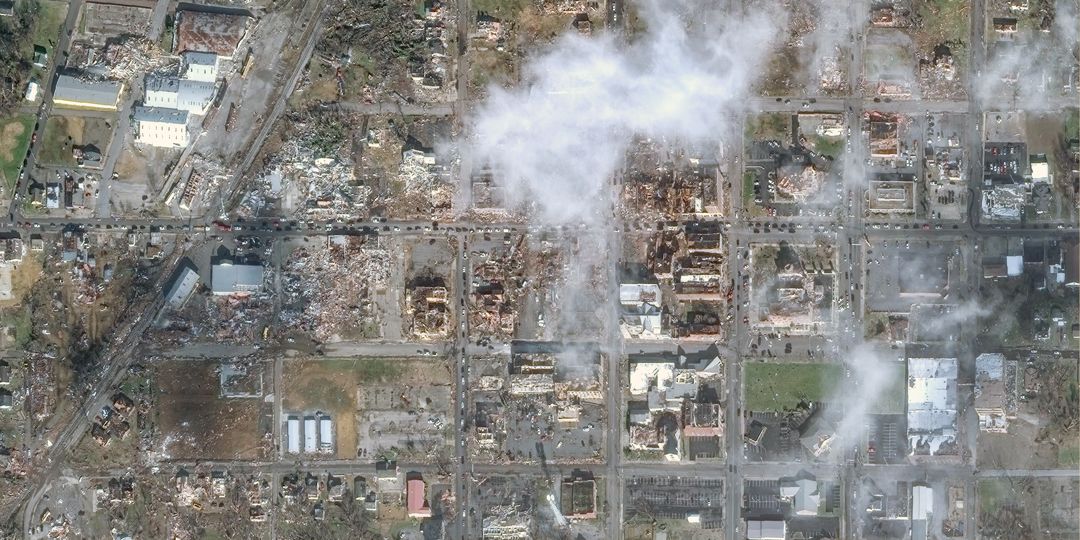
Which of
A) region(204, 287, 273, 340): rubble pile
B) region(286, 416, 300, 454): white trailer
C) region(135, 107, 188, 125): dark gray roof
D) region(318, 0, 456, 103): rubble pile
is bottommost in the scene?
region(286, 416, 300, 454): white trailer

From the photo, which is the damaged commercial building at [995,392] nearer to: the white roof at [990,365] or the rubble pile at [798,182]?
the white roof at [990,365]

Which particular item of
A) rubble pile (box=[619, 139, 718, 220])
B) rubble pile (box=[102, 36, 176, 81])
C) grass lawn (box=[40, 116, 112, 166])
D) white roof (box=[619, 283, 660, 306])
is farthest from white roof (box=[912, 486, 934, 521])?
grass lawn (box=[40, 116, 112, 166])

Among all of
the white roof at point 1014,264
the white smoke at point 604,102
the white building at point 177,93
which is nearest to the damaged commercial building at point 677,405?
the white smoke at point 604,102

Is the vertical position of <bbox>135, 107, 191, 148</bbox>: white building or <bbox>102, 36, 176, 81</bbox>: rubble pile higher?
<bbox>102, 36, 176, 81</bbox>: rubble pile

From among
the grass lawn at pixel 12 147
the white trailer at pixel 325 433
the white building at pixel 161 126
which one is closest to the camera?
the white building at pixel 161 126

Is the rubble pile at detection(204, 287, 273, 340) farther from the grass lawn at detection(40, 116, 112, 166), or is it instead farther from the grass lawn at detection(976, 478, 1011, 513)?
the grass lawn at detection(976, 478, 1011, 513)

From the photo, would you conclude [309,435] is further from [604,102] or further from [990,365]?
[990,365]
